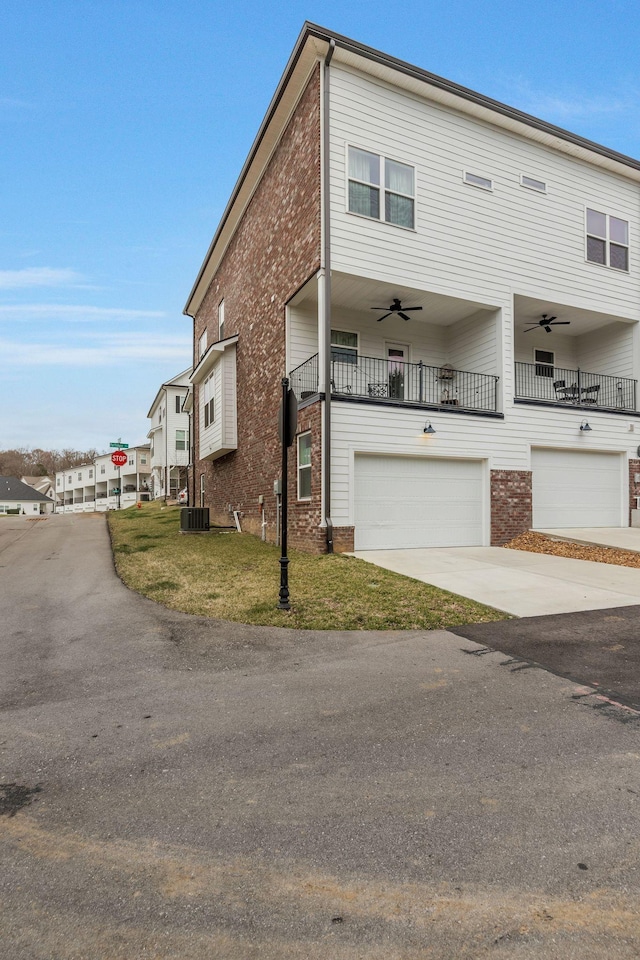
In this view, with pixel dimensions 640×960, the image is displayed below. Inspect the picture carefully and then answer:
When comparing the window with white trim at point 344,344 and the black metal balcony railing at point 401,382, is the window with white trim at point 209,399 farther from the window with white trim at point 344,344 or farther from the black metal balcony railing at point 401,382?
the black metal balcony railing at point 401,382

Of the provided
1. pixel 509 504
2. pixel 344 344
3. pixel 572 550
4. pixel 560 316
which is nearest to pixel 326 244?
pixel 344 344

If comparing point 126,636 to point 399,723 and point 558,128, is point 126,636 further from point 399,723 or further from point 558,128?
point 558,128

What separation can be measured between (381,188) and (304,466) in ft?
22.2

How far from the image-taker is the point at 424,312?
14062 mm

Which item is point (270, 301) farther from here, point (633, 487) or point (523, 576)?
point (633, 487)

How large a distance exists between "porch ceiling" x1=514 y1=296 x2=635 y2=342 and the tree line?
84.4 metres

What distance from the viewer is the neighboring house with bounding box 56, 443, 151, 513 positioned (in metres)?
53.2

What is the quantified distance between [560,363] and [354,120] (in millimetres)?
10093

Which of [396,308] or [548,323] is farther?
[548,323]

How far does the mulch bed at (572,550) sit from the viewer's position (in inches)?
409

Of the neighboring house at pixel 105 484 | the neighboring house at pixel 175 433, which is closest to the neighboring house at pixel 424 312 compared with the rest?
the neighboring house at pixel 175 433

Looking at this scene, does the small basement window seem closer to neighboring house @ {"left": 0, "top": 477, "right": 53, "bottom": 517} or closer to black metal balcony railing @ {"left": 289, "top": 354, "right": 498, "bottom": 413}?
black metal balcony railing @ {"left": 289, "top": 354, "right": 498, "bottom": 413}

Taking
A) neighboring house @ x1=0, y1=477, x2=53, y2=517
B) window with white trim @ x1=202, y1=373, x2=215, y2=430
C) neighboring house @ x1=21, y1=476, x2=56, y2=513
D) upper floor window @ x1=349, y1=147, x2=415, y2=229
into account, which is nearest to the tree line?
neighboring house @ x1=21, y1=476, x2=56, y2=513

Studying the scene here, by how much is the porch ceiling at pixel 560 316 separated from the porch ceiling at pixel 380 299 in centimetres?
182
